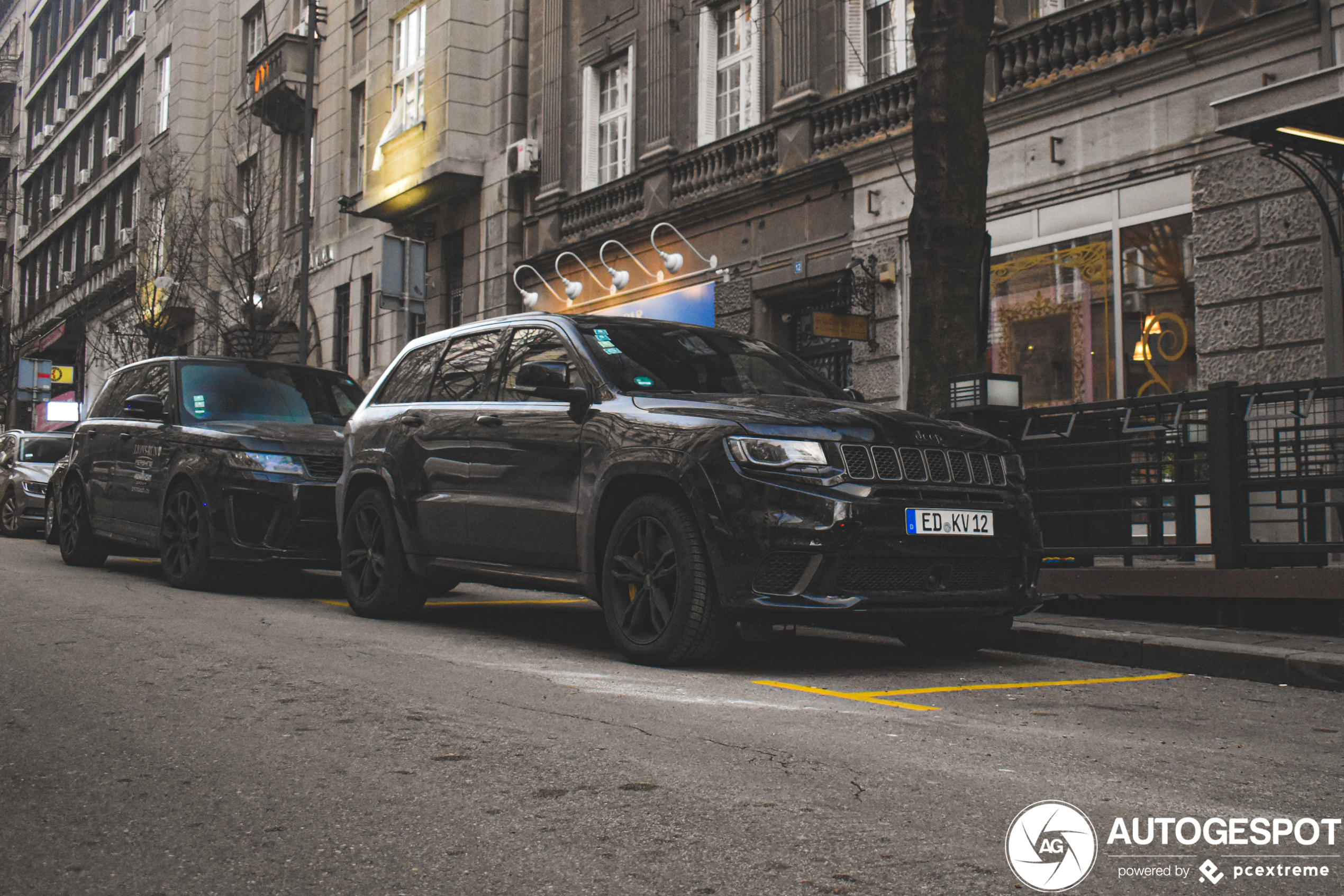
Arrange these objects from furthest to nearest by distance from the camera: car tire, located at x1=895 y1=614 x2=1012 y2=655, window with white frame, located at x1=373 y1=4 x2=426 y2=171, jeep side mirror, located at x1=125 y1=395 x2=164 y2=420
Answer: window with white frame, located at x1=373 y1=4 x2=426 y2=171, jeep side mirror, located at x1=125 y1=395 x2=164 y2=420, car tire, located at x1=895 y1=614 x2=1012 y2=655

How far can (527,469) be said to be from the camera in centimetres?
715

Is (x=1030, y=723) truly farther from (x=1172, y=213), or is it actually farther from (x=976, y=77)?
(x=1172, y=213)

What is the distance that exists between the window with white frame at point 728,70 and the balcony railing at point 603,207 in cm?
162

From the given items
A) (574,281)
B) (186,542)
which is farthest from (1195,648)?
(574,281)

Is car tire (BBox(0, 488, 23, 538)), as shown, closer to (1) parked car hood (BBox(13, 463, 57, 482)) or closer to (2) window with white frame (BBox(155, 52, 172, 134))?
(1) parked car hood (BBox(13, 463, 57, 482))

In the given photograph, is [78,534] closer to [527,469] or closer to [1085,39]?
[527,469]

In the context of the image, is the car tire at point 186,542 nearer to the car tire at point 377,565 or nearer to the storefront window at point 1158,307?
the car tire at point 377,565

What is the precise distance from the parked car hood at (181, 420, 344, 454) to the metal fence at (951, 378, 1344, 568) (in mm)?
4680

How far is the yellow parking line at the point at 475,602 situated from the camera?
9.55 meters

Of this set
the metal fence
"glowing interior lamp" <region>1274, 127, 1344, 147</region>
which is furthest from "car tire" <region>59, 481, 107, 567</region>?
"glowing interior lamp" <region>1274, 127, 1344, 147</region>

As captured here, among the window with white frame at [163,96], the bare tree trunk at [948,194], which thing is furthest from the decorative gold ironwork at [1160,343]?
the window with white frame at [163,96]

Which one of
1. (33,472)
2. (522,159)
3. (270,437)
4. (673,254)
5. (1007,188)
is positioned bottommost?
(270,437)

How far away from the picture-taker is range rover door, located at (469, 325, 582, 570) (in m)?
6.88

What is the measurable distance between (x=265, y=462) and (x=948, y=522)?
18.0 feet
